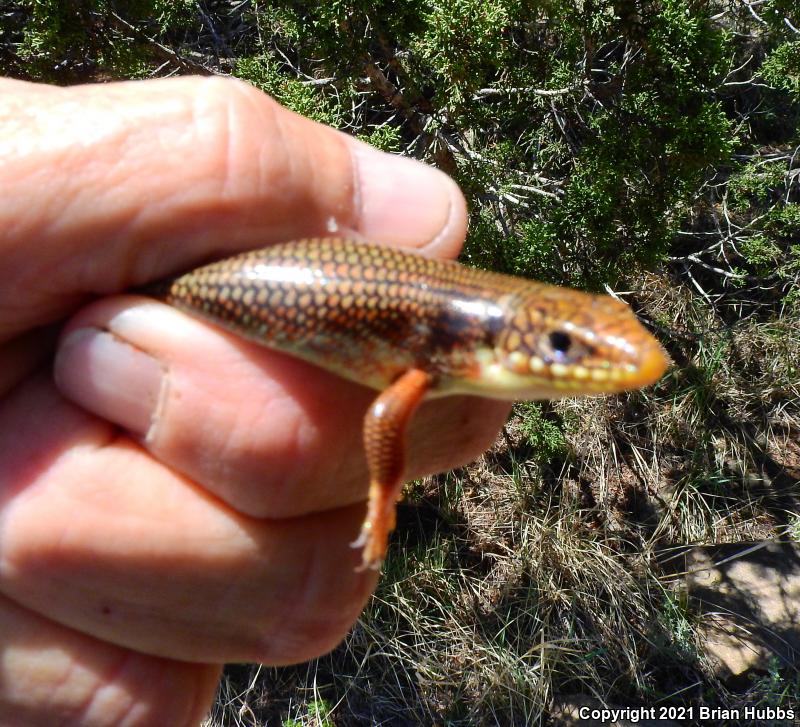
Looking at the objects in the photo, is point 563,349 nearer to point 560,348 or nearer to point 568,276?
point 560,348

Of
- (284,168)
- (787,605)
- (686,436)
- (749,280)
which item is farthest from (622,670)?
(284,168)

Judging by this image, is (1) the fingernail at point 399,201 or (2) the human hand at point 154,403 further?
(1) the fingernail at point 399,201

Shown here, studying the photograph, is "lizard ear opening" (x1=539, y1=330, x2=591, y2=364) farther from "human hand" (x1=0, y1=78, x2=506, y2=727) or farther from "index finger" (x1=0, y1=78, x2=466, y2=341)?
"index finger" (x1=0, y1=78, x2=466, y2=341)

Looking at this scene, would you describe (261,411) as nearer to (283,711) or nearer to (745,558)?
(283,711)

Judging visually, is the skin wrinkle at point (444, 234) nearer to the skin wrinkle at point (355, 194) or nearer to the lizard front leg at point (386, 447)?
the skin wrinkle at point (355, 194)

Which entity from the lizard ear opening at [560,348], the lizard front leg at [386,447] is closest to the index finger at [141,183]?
the lizard front leg at [386,447]

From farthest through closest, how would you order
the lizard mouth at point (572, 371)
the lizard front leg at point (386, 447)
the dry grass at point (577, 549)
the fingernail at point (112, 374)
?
1. the dry grass at point (577, 549)
2. the fingernail at point (112, 374)
3. the lizard front leg at point (386, 447)
4. the lizard mouth at point (572, 371)

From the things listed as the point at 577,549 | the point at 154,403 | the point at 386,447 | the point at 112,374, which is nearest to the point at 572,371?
the point at 386,447
